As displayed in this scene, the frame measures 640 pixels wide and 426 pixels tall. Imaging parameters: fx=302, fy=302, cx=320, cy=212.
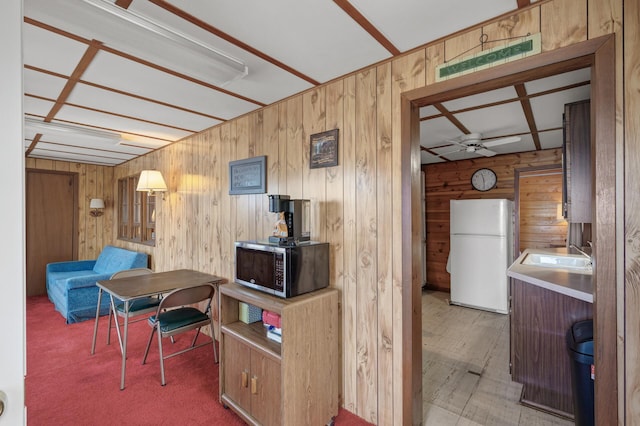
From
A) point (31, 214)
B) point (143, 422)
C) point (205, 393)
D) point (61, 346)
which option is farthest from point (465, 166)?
point (31, 214)

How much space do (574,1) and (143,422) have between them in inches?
128

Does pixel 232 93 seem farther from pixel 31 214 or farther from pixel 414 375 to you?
pixel 31 214

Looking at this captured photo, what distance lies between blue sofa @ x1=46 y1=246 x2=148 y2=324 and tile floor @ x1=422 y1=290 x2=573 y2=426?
391 centimetres

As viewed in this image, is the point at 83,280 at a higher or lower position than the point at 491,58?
lower

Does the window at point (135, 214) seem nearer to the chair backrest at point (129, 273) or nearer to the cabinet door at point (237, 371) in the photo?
the chair backrest at point (129, 273)

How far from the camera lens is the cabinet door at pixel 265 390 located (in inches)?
68.7

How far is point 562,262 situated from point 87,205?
7.06m

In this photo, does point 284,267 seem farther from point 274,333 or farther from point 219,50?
point 219,50

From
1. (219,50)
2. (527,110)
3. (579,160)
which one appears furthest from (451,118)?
(219,50)

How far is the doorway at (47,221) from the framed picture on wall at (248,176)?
14.2 ft

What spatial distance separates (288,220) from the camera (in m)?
2.03

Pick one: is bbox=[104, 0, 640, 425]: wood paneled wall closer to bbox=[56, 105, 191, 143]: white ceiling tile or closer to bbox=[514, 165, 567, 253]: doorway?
bbox=[56, 105, 191, 143]: white ceiling tile

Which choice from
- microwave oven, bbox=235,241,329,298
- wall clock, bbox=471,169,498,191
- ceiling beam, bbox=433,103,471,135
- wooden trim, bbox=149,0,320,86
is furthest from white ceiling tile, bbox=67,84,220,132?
wall clock, bbox=471,169,498,191

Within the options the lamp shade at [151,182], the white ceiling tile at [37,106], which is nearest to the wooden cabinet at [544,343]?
the lamp shade at [151,182]
